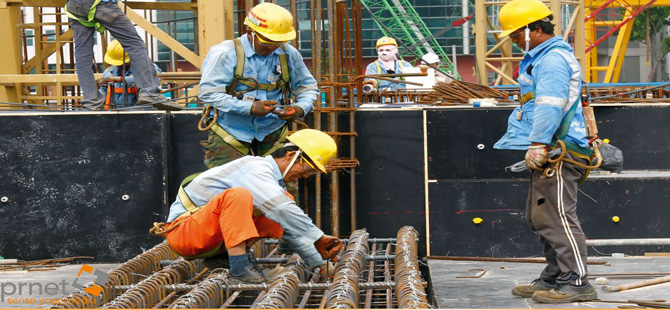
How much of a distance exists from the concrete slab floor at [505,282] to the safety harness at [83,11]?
394cm

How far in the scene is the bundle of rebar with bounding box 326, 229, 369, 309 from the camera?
19.5ft

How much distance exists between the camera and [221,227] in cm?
652

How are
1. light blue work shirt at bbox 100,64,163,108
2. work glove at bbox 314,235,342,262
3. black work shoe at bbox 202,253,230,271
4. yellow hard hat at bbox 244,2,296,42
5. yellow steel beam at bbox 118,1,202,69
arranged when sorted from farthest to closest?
light blue work shirt at bbox 100,64,163,108, yellow steel beam at bbox 118,1,202,69, yellow hard hat at bbox 244,2,296,42, black work shoe at bbox 202,253,230,271, work glove at bbox 314,235,342,262

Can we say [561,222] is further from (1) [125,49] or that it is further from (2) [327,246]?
(1) [125,49]

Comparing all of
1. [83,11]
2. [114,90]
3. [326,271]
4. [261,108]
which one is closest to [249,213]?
[326,271]

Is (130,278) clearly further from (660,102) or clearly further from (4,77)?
(660,102)

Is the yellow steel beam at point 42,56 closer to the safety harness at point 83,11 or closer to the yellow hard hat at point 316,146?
the safety harness at point 83,11

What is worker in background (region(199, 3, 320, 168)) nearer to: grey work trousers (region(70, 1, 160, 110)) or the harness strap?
the harness strap

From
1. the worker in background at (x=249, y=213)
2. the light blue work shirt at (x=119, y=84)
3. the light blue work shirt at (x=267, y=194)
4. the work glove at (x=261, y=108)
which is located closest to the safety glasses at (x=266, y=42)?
the work glove at (x=261, y=108)

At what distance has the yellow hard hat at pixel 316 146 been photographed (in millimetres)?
6812

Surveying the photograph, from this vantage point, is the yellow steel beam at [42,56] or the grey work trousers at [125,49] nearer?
the grey work trousers at [125,49]

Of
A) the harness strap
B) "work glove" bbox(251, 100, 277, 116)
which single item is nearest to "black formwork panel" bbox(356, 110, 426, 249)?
the harness strap

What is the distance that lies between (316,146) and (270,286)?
981 mm

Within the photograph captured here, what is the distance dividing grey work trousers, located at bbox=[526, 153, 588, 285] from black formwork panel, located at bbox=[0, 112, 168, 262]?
375 centimetres
